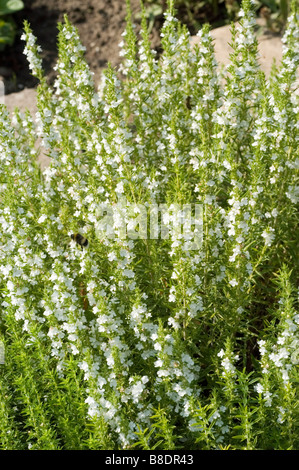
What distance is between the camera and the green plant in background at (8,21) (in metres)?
7.93

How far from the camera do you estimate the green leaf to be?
7911 millimetres

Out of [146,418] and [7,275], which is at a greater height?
[7,275]

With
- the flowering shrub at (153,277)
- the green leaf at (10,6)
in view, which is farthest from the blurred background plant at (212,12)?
the flowering shrub at (153,277)

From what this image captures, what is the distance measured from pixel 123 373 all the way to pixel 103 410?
0.67 ft

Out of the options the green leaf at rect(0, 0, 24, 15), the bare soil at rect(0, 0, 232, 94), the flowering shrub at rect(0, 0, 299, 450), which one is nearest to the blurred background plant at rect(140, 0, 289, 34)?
the bare soil at rect(0, 0, 232, 94)

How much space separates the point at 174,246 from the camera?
127 inches

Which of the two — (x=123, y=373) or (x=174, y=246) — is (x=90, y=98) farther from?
(x=123, y=373)

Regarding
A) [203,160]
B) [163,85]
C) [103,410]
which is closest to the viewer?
[103,410]

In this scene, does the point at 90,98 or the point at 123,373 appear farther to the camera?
the point at 90,98

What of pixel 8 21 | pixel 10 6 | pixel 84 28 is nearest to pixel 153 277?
pixel 10 6

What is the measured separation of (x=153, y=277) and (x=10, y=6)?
5.50 meters

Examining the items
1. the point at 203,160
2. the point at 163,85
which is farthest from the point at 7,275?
the point at 163,85

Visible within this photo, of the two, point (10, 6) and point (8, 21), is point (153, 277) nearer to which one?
point (10, 6)

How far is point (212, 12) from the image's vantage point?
8.41 m
